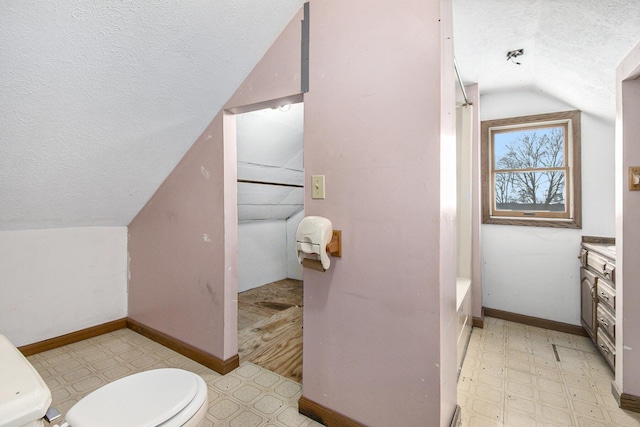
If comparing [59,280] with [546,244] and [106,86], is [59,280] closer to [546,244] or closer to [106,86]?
[106,86]

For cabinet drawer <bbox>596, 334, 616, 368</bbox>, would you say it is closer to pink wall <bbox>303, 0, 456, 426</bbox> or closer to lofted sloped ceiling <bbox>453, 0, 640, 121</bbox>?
pink wall <bbox>303, 0, 456, 426</bbox>

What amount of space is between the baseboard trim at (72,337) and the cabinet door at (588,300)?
371cm

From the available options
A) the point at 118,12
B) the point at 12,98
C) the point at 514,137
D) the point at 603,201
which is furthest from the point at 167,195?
the point at 603,201

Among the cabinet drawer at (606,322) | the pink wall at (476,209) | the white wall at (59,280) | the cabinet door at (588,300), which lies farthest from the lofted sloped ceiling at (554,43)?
the white wall at (59,280)

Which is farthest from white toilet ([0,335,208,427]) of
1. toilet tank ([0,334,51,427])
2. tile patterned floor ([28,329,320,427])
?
tile patterned floor ([28,329,320,427])

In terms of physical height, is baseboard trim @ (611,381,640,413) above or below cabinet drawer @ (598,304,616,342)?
below

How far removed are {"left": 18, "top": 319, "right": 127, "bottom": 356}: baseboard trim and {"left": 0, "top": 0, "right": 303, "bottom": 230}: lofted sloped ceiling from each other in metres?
0.86

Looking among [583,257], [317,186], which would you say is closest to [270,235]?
[317,186]

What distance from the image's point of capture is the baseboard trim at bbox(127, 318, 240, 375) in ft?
6.20

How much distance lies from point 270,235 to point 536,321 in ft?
9.76

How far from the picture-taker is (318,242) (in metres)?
1.29

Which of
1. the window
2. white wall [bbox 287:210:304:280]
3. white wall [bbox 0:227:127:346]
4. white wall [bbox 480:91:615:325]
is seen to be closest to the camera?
white wall [bbox 0:227:127:346]

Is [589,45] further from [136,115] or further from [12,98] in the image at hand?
[12,98]

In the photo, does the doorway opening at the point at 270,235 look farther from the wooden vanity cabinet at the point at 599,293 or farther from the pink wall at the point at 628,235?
the wooden vanity cabinet at the point at 599,293
